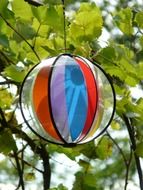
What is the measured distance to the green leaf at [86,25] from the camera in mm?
1269

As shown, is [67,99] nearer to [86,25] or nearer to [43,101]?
[43,101]

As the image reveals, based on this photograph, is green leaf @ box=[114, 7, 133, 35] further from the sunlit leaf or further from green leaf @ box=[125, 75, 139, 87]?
the sunlit leaf

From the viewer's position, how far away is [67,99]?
105cm

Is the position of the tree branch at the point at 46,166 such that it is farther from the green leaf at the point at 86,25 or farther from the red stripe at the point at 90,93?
the red stripe at the point at 90,93

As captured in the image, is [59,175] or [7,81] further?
[59,175]

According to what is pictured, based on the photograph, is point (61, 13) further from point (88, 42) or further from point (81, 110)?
point (81, 110)

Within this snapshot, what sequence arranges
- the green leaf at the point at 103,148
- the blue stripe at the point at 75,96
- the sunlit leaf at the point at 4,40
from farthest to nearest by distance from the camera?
1. the green leaf at the point at 103,148
2. the sunlit leaf at the point at 4,40
3. the blue stripe at the point at 75,96

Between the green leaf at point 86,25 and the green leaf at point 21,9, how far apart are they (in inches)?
4.0

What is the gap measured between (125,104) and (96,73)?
0.26 m

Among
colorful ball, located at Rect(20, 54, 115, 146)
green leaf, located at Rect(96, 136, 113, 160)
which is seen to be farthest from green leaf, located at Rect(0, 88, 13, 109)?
colorful ball, located at Rect(20, 54, 115, 146)

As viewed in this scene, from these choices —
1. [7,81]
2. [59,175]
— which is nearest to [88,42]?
[7,81]

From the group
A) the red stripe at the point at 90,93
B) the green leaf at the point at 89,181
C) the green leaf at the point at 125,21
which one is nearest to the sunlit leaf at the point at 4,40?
the red stripe at the point at 90,93

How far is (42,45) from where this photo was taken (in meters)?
1.33

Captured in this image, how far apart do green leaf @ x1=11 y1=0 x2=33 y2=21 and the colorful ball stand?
0.78 ft
